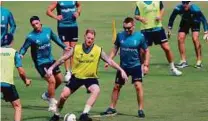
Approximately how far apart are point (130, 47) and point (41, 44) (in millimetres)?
1990

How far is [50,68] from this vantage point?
49.6 ft

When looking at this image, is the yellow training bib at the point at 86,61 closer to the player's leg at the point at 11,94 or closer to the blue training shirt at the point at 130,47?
the blue training shirt at the point at 130,47

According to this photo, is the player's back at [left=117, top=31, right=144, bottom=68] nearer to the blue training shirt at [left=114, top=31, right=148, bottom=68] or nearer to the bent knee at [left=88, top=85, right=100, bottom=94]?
the blue training shirt at [left=114, top=31, right=148, bottom=68]

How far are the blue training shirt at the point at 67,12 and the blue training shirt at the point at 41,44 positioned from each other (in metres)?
3.98

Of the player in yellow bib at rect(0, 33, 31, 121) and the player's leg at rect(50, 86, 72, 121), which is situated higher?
the player in yellow bib at rect(0, 33, 31, 121)

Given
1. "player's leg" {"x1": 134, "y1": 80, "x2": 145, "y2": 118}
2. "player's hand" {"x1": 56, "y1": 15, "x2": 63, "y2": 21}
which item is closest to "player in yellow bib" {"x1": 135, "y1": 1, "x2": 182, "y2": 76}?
"player's hand" {"x1": 56, "y1": 15, "x2": 63, "y2": 21}

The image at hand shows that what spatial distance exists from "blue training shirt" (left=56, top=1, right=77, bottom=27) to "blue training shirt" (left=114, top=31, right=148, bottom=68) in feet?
16.1

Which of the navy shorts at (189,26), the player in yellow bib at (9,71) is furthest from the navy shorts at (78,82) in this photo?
the navy shorts at (189,26)

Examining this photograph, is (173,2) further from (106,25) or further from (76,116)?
(76,116)

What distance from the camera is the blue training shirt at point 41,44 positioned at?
16391mm

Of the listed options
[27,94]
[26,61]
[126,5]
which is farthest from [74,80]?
[126,5]

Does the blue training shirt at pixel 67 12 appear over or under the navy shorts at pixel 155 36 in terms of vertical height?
over

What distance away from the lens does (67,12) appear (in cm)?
2050

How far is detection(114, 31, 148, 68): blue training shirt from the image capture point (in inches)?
618
